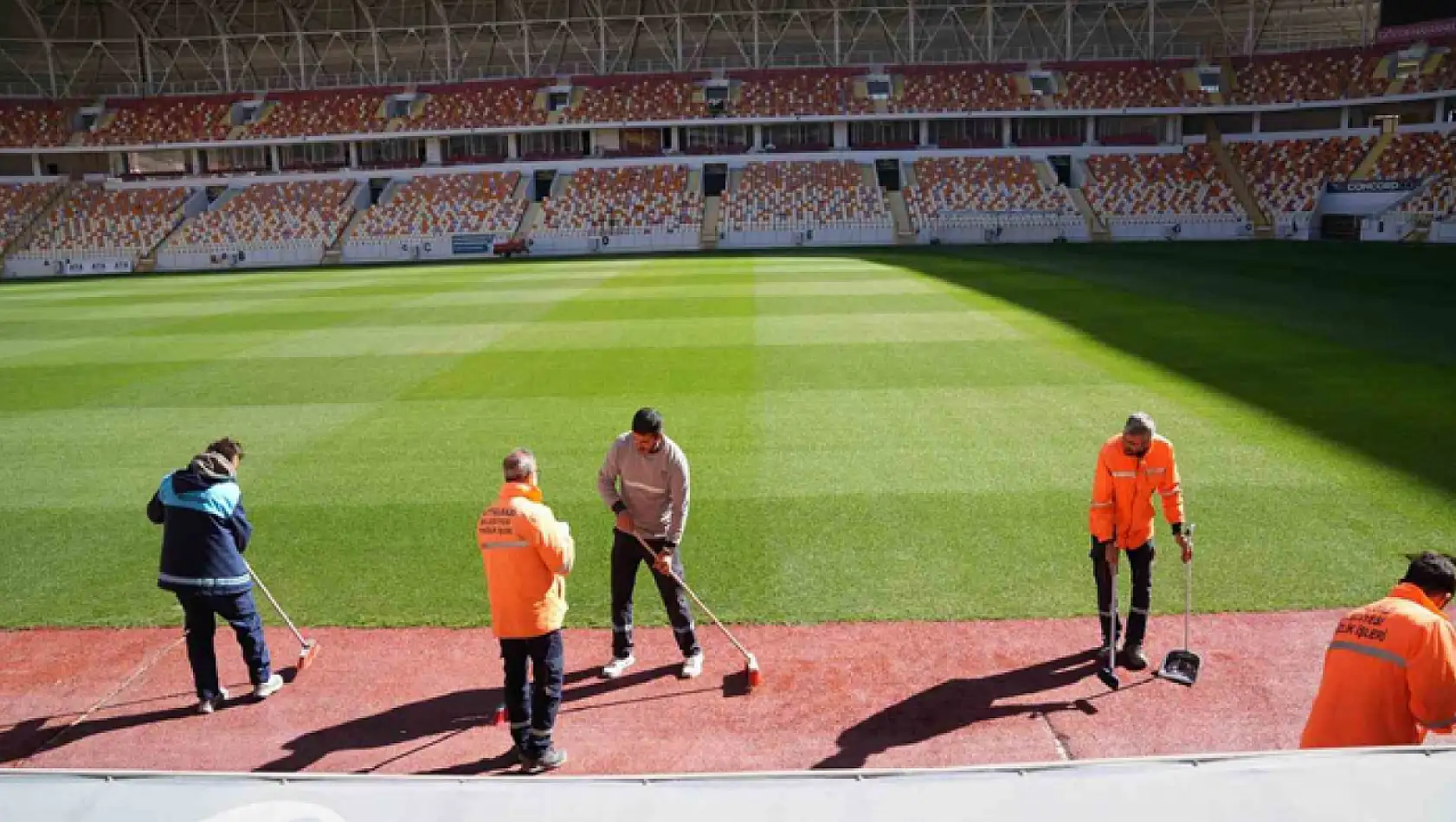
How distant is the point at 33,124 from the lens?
6231 cm

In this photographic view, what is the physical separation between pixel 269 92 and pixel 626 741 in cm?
6742

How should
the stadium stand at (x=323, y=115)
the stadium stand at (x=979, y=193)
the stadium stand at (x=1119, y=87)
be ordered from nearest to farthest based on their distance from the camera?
the stadium stand at (x=979, y=193) → the stadium stand at (x=1119, y=87) → the stadium stand at (x=323, y=115)

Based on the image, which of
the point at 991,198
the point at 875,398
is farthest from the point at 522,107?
the point at 875,398

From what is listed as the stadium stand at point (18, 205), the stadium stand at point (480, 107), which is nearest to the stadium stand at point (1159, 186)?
the stadium stand at point (480, 107)

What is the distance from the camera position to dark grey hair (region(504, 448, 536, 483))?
650 cm

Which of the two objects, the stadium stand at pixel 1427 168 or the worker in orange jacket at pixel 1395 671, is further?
the stadium stand at pixel 1427 168

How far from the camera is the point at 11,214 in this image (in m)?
57.9

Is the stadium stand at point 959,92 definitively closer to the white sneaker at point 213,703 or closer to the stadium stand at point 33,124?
the stadium stand at point 33,124

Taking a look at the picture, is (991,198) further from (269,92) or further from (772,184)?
(269,92)

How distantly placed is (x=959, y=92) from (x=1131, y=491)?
190 feet

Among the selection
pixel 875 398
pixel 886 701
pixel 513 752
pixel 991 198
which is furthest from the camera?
pixel 991 198

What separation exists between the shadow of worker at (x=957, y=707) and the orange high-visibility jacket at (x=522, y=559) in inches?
76.8

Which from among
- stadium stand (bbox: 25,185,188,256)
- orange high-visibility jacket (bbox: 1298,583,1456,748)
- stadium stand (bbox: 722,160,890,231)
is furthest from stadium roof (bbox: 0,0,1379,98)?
orange high-visibility jacket (bbox: 1298,583,1456,748)

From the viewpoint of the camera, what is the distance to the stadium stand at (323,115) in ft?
206
